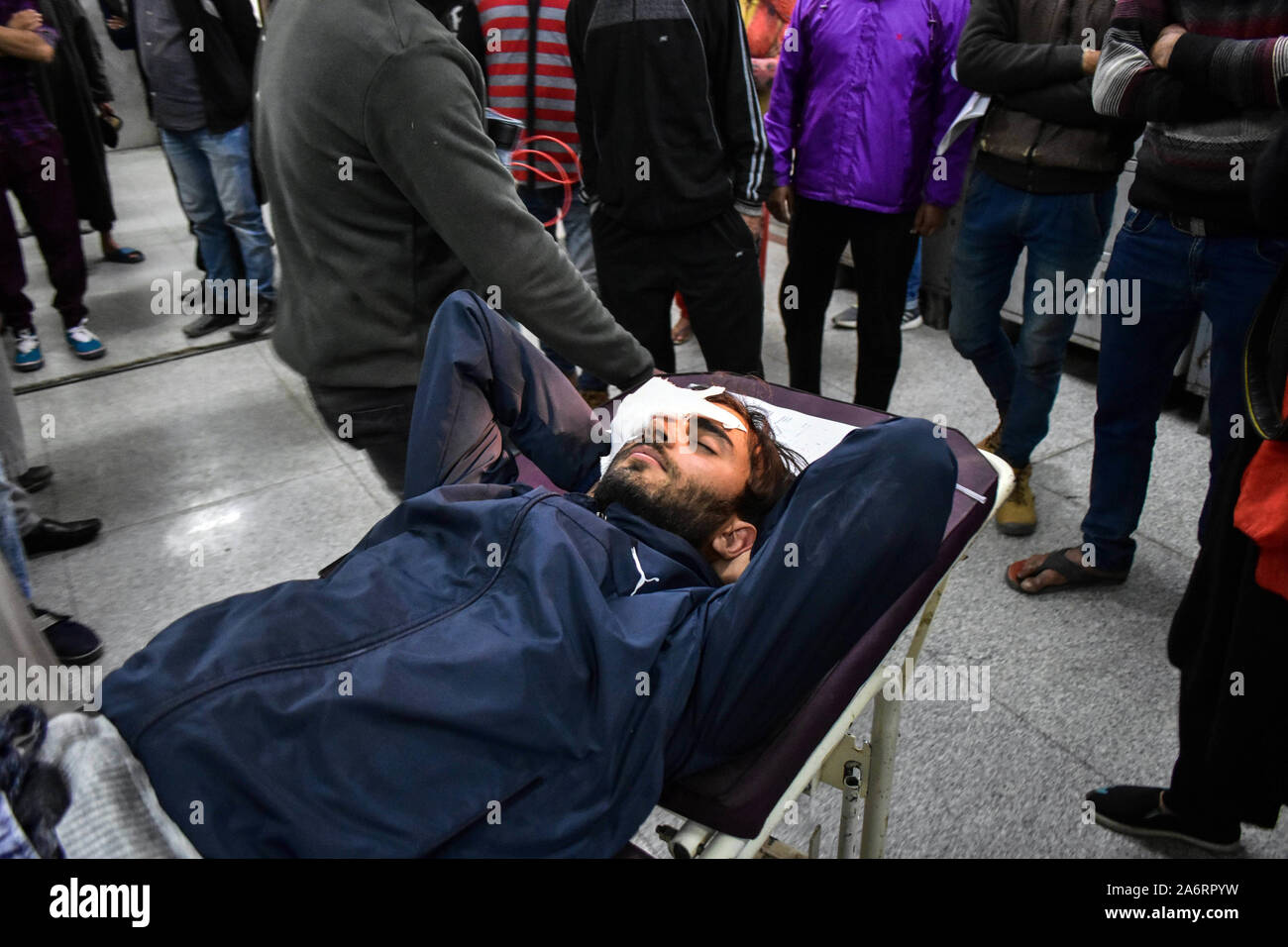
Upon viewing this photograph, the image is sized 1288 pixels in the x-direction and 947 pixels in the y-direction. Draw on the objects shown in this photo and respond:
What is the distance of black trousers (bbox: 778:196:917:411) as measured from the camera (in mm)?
2400

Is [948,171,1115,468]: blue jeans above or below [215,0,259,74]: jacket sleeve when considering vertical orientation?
below

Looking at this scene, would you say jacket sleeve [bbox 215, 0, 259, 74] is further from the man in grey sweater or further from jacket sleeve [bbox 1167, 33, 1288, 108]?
jacket sleeve [bbox 1167, 33, 1288, 108]

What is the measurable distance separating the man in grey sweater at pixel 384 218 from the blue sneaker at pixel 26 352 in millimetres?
2608

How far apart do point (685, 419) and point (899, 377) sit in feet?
6.92

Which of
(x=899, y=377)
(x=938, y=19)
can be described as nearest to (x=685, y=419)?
(x=938, y=19)

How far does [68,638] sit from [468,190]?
1.57m

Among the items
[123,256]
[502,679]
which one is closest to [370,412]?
[502,679]

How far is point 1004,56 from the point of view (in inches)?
78.5

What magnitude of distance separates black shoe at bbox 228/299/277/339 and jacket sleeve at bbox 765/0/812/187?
2481mm

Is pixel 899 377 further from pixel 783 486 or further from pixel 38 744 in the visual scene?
pixel 38 744

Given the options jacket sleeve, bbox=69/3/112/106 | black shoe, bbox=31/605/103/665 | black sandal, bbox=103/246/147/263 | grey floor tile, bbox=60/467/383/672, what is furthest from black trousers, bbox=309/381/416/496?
black sandal, bbox=103/246/147/263

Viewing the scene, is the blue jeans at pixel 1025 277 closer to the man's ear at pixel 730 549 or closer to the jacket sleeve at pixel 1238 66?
the jacket sleeve at pixel 1238 66

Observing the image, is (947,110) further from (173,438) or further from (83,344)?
(83,344)

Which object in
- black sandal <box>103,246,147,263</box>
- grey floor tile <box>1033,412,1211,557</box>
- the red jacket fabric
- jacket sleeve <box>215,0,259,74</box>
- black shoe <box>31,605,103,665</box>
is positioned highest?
jacket sleeve <box>215,0,259,74</box>
